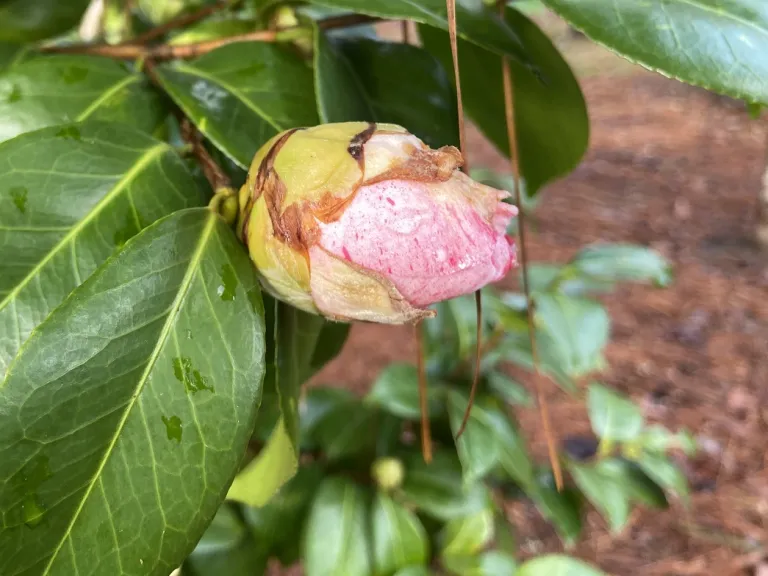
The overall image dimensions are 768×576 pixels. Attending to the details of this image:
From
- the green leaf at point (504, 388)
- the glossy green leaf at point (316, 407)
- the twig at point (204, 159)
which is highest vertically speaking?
the twig at point (204, 159)

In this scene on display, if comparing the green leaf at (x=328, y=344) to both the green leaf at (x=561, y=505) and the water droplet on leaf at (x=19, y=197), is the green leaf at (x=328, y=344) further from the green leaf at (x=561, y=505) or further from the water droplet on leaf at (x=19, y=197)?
the green leaf at (x=561, y=505)

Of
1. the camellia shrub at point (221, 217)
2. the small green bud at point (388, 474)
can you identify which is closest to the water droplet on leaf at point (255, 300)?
the camellia shrub at point (221, 217)

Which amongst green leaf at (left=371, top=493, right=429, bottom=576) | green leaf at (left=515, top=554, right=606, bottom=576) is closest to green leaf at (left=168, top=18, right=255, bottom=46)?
green leaf at (left=371, top=493, right=429, bottom=576)

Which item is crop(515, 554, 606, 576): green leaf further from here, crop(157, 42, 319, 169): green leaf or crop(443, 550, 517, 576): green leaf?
crop(157, 42, 319, 169): green leaf

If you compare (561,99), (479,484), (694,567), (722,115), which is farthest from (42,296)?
(722,115)

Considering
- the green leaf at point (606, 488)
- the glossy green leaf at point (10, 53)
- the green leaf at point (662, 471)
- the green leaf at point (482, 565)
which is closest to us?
the glossy green leaf at point (10, 53)

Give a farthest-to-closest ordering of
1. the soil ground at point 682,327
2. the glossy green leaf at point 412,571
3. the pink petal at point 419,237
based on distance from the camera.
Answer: the soil ground at point 682,327, the glossy green leaf at point 412,571, the pink petal at point 419,237

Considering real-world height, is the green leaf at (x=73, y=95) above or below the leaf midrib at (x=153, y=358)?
above
